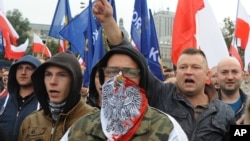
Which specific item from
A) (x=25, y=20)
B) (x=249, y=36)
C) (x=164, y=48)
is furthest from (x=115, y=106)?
(x=25, y=20)

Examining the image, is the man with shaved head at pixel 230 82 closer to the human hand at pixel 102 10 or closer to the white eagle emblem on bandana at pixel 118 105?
the human hand at pixel 102 10

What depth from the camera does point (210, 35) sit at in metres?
6.51

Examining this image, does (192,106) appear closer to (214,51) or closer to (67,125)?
(67,125)

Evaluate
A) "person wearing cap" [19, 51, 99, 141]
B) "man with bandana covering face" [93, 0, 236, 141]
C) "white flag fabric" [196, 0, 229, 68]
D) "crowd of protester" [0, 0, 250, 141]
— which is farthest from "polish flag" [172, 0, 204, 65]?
"person wearing cap" [19, 51, 99, 141]

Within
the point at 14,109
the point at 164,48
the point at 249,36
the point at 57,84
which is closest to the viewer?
the point at 57,84

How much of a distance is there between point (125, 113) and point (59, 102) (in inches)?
37.2

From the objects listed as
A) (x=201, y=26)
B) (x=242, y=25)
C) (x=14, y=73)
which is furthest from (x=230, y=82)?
(x=242, y=25)

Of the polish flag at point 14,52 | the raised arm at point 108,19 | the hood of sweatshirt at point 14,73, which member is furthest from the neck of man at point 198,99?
the polish flag at point 14,52

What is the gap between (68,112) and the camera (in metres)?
3.22

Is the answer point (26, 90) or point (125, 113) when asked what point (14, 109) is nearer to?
point (26, 90)

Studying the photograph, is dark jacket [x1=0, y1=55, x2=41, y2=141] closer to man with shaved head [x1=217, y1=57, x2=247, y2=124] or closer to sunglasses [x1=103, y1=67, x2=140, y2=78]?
sunglasses [x1=103, y1=67, x2=140, y2=78]

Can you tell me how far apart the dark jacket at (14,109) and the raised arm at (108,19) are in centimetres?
120

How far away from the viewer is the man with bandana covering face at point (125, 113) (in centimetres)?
233

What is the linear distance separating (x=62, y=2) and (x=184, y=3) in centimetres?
349
